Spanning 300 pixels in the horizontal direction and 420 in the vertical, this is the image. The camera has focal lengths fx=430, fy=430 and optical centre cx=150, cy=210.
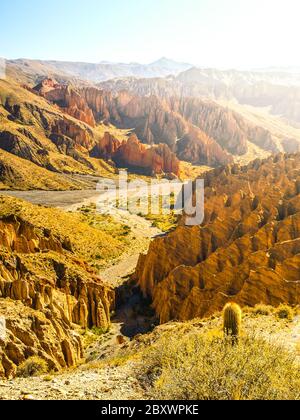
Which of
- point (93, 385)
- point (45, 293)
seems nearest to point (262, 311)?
point (93, 385)

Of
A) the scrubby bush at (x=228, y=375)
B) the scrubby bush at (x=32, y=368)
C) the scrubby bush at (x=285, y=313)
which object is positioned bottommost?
the scrubby bush at (x=32, y=368)

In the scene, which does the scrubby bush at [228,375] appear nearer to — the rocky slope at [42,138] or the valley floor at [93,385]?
the valley floor at [93,385]

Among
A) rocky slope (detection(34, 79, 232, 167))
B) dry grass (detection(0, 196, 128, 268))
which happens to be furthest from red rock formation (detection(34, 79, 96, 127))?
dry grass (detection(0, 196, 128, 268))

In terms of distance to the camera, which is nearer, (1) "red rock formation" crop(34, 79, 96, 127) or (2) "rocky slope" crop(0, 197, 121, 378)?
(2) "rocky slope" crop(0, 197, 121, 378)

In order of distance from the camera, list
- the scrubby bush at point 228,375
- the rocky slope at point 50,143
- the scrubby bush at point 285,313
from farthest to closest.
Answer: the rocky slope at point 50,143, the scrubby bush at point 285,313, the scrubby bush at point 228,375

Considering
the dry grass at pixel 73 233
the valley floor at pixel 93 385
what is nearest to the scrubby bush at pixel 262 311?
the valley floor at pixel 93 385

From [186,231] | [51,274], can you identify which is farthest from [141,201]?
[51,274]

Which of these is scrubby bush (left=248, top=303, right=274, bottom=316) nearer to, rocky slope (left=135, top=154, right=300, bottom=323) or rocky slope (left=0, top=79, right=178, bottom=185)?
rocky slope (left=135, top=154, right=300, bottom=323)
